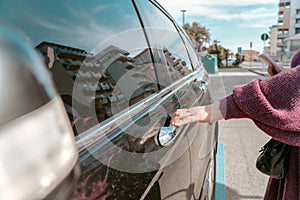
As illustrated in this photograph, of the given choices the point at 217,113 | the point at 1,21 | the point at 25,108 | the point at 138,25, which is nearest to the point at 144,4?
the point at 138,25

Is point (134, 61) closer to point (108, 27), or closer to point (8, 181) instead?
point (108, 27)

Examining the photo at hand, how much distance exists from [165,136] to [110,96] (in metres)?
0.27

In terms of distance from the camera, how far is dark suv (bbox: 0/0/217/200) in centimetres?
72

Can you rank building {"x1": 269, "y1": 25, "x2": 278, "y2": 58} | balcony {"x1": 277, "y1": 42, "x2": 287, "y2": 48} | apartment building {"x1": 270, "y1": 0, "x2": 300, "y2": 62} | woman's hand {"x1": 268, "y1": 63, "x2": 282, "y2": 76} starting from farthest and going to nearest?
building {"x1": 269, "y1": 25, "x2": 278, "y2": 58} < apartment building {"x1": 270, "y1": 0, "x2": 300, "y2": 62} < balcony {"x1": 277, "y1": 42, "x2": 287, "y2": 48} < woman's hand {"x1": 268, "y1": 63, "x2": 282, "y2": 76}

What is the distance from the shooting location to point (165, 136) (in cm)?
108

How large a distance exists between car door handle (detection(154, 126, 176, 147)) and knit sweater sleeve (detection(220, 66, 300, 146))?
1.00ft

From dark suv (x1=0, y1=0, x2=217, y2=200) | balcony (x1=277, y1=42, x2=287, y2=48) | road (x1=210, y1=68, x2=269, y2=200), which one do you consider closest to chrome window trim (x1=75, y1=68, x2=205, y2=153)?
dark suv (x1=0, y1=0, x2=217, y2=200)

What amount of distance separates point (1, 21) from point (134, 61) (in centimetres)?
66

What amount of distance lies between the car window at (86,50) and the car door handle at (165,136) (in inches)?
6.4

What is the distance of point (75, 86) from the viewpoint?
0.83 m

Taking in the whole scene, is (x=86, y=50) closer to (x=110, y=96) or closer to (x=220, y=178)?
(x=110, y=96)

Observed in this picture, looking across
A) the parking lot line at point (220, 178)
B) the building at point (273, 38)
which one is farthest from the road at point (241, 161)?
the building at point (273, 38)

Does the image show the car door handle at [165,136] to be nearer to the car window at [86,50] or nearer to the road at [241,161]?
the car window at [86,50]

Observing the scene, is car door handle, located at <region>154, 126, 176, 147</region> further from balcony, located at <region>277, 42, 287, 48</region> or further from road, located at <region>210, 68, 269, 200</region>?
balcony, located at <region>277, 42, 287, 48</region>
